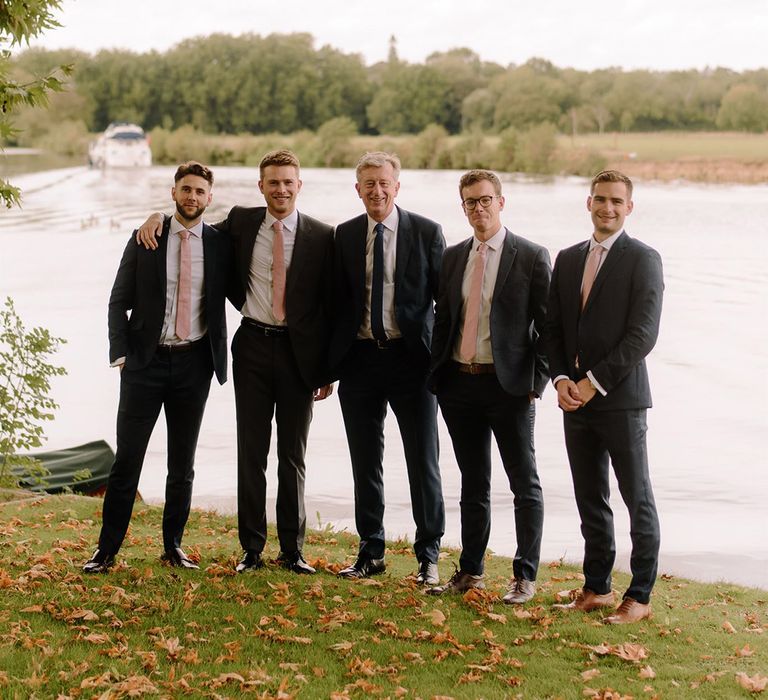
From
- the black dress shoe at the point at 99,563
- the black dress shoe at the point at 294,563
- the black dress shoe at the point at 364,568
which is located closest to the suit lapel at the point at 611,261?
the black dress shoe at the point at 364,568

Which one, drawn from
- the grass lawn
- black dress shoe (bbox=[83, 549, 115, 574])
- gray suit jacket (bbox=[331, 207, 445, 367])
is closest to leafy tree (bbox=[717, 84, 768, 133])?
the grass lawn

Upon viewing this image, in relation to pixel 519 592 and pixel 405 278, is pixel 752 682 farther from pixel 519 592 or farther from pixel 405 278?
pixel 405 278

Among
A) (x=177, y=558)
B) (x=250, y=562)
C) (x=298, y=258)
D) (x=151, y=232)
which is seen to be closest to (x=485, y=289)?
(x=298, y=258)

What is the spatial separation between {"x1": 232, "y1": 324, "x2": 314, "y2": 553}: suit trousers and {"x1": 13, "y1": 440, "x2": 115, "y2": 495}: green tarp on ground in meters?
5.23

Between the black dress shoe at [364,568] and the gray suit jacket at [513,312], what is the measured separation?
1.29 metres

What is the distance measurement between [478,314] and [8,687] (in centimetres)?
280

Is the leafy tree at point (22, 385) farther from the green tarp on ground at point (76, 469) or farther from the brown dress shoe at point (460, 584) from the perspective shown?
the brown dress shoe at point (460, 584)

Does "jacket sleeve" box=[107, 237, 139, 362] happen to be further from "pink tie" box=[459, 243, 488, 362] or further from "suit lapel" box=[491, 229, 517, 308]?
"suit lapel" box=[491, 229, 517, 308]

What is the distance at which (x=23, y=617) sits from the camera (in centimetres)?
527

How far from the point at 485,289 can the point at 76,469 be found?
25.5 ft

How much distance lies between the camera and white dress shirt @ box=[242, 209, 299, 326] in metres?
5.97

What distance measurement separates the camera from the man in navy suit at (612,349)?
532 cm

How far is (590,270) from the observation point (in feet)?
18.0

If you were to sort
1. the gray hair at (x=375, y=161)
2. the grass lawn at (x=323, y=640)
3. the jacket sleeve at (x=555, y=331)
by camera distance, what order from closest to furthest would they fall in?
the grass lawn at (x=323, y=640) → the jacket sleeve at (x=555, y=331) → the gray hair at (x=375, y=161)
